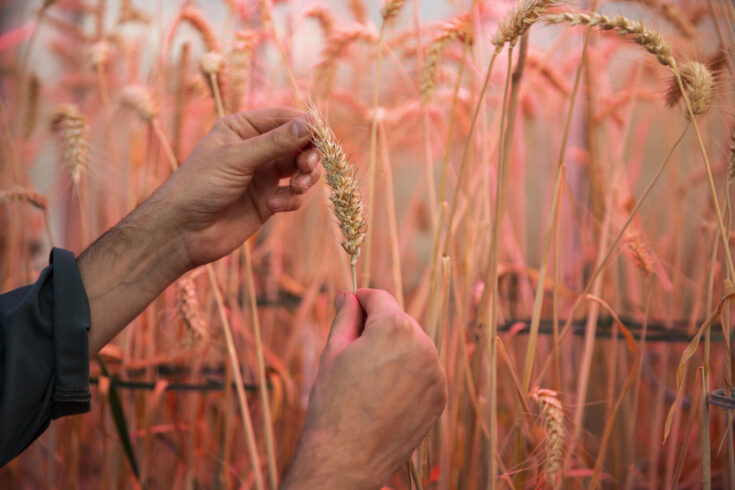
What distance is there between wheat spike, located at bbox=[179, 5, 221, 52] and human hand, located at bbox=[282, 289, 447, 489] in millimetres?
738

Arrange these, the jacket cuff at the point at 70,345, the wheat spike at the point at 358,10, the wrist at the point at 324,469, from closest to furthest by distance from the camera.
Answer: the wrist at the point at 324,469, the jacket cuff at the point at 70,345, the wheat spike at the point at 358,10

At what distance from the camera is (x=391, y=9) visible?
761 mm

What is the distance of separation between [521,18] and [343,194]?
0.82 feet

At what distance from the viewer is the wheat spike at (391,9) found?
0.76 m

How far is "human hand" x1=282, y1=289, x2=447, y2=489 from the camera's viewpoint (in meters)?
0.54

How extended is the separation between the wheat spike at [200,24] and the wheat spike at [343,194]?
575 mm

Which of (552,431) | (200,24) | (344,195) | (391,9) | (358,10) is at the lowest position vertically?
(552,431)

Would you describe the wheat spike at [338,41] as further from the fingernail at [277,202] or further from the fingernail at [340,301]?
the fingernail at [340,301]

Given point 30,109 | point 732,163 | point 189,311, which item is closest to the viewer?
point 732,163

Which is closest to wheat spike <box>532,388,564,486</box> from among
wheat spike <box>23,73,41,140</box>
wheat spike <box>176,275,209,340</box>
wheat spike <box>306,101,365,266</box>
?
wheat spike <box>306,101,365,266</box>

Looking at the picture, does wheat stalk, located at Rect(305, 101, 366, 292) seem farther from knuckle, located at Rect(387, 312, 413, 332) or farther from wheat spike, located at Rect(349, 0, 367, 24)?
wheat spike, located at Rect(349, 0, 367, 24)

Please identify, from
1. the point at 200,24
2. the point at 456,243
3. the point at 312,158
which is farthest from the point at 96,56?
the point at 456,243

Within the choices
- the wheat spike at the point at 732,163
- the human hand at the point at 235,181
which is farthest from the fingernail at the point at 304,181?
the wheat spike at the point at 732,163

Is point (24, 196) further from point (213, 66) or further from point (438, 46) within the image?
point (438, 46)
